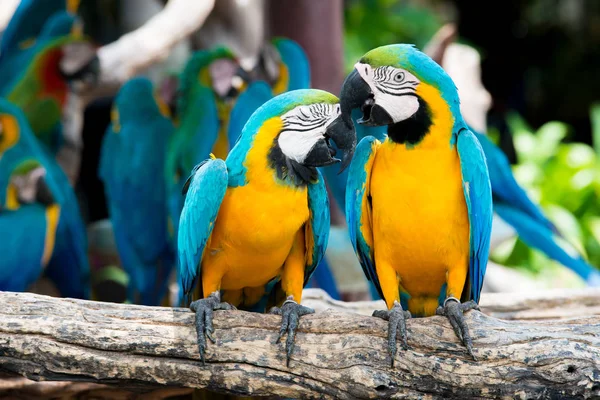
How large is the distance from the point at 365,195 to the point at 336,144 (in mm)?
185

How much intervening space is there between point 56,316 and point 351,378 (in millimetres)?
678

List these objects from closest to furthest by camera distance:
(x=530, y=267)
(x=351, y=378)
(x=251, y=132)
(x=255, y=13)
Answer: (x=351, y=378) → (x=251, y=132) → (x=255, y=13) → (x=530, y=267)

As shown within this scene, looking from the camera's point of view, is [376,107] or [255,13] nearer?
[376,107]

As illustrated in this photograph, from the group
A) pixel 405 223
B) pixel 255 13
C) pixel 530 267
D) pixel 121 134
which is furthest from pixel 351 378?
pixel 530 267

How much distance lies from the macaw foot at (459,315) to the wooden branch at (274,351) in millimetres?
17

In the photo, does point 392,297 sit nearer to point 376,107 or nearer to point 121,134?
point 376,107

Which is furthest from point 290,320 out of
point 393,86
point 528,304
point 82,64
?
point 82,64

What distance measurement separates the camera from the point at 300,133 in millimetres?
1644

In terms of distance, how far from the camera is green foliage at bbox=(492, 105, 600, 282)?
4.34m

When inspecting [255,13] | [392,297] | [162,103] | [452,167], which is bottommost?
[392,297]

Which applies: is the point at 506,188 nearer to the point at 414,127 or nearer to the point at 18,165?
the point at 414,127

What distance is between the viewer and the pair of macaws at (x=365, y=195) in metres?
1.62

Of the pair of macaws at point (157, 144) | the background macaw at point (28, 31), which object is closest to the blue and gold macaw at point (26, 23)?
the background macaw at point (28, 31)

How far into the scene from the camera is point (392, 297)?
1.74 metres
